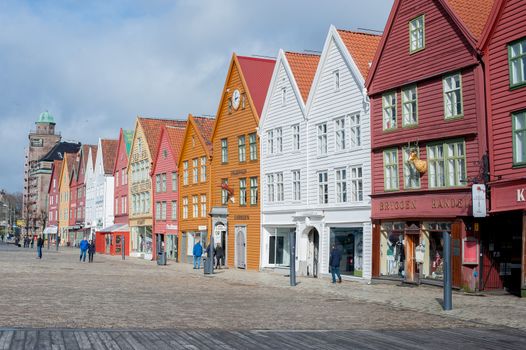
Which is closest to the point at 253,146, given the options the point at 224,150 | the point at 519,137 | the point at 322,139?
the point at 224,150

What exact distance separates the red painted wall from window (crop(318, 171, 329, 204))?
38117 millimetres

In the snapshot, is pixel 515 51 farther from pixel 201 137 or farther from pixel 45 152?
pixel 45 152

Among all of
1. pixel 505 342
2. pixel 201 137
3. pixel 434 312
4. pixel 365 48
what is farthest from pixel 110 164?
pixel 505 342

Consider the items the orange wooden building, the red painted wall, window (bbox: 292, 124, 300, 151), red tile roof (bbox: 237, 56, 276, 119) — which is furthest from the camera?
the red painted wall

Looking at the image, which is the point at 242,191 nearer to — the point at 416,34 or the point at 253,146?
the point at 253,146

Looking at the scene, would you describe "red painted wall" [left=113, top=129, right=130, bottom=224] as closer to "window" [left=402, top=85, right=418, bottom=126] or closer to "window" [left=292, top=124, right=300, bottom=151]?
"window" [left=292, top=124, right=300, bottom=151]

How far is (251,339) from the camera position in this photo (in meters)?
14.1

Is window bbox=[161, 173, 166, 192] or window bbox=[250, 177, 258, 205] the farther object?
window bbox=[161, 173, 166, 192]

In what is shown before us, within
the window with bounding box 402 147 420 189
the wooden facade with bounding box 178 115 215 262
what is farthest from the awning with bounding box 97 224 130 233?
the window with bounding box 402 147 420 189

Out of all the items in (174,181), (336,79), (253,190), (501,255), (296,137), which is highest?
(336,79)

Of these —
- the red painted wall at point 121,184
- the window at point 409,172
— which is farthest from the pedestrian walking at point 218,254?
the red painted wall at point 121,184

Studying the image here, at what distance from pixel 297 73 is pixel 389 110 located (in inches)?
413

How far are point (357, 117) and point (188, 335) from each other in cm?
2110

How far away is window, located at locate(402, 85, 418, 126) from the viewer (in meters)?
29.5
